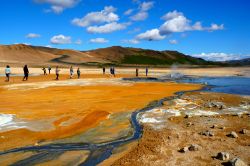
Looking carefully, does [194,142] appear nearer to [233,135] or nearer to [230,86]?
[233,135]

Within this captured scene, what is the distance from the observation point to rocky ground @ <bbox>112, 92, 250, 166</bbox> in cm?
918

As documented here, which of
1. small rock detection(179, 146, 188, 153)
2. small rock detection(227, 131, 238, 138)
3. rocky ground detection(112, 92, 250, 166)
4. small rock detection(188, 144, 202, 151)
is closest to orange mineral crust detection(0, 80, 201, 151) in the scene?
rocky ground detection(112, 92, 250, 166)

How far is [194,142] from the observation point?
1091cm

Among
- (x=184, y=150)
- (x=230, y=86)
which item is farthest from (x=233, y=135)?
(x=230, y=86)

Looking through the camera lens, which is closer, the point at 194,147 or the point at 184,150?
the point at 184,150

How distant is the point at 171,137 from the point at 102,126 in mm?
3410

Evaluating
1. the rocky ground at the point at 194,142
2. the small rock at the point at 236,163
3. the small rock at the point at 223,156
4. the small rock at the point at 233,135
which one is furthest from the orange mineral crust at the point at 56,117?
the small rock at the point at 236,163

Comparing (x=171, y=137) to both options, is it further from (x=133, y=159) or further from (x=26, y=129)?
(x=26, y=129)

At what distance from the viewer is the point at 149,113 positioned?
16.8 m

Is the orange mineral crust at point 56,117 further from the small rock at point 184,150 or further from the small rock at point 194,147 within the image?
the small rock at point 194,147

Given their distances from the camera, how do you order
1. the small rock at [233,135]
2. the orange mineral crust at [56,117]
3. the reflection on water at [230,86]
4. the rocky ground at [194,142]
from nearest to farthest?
the rocky ground at [194,142], the small rock at [233,135], the orange mineral crust at [56,117], the reflection on water at [230,86]

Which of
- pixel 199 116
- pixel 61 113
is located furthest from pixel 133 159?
pixel 61 113

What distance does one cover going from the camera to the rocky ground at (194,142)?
30.1 feet

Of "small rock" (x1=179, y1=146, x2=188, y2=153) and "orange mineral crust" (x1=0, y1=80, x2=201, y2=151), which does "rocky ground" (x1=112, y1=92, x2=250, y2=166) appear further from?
"orange mineral crust" (x1=0, y1=80, x2=201, y2=151)
